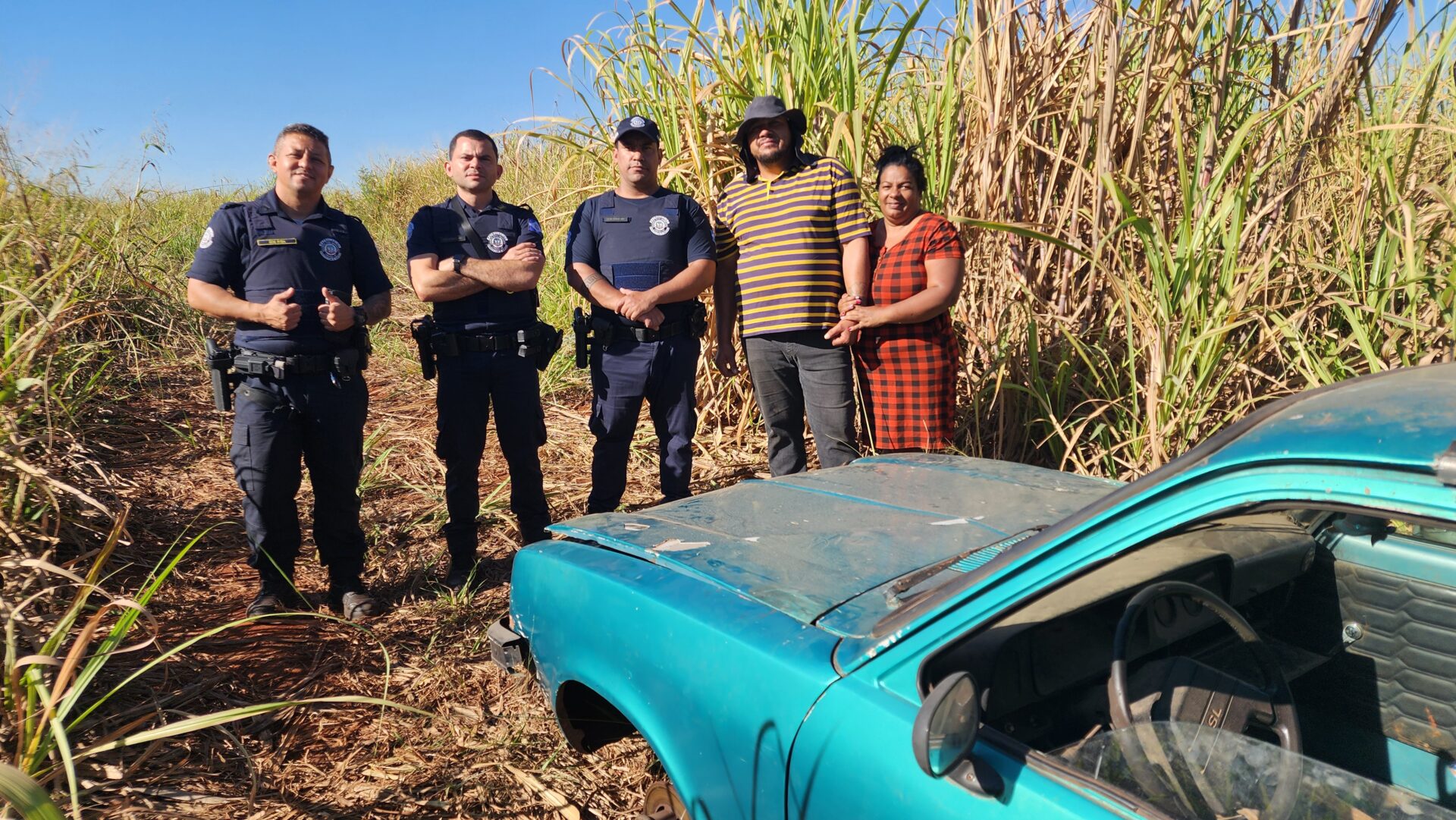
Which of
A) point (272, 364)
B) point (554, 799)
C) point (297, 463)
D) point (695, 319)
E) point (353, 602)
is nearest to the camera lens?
point (554, 799)

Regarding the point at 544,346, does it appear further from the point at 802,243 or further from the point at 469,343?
the point at 802,243

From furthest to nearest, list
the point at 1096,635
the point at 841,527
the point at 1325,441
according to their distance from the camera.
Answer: the point at 841,527 → the point at 1096,635 → the point at 1325,441

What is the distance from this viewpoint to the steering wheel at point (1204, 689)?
1.30 m

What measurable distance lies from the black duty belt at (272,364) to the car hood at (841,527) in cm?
149

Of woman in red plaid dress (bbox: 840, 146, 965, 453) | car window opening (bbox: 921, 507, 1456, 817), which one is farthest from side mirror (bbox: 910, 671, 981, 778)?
woman in red plaid dress (bbox: 840, 146, 965, 453)

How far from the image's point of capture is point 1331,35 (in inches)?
120

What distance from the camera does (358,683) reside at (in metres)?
2.81

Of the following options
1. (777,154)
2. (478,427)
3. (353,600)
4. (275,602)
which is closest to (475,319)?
(478,427)

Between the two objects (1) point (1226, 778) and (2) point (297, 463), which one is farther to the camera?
(2) point (297, 463)

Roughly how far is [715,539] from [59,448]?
3314 mm

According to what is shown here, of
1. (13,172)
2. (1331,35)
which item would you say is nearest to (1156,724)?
(1331,35)

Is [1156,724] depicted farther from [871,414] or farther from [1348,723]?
[871,414]

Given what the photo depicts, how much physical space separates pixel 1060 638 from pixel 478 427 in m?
2.58

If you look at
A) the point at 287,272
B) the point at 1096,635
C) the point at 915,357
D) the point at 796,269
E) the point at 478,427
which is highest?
the point at 287,272
